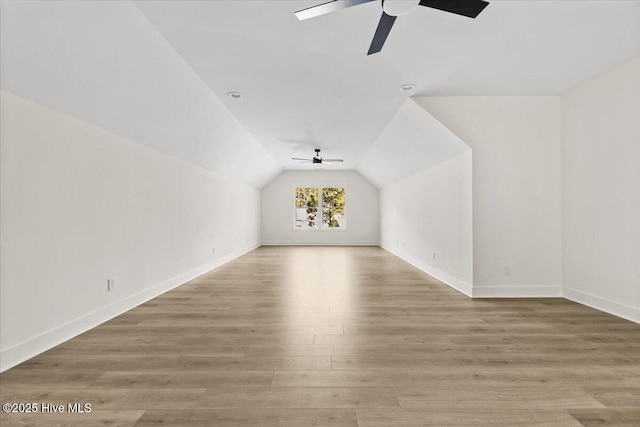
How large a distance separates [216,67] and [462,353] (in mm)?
3651

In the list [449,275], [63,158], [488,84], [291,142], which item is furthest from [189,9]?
[449,275]

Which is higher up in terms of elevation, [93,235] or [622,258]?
[93,235]

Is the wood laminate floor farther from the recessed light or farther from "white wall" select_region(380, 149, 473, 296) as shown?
the recessed light

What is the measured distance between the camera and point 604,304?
133 inches

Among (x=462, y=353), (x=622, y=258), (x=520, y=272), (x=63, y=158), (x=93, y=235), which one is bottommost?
(x=462, y=353)

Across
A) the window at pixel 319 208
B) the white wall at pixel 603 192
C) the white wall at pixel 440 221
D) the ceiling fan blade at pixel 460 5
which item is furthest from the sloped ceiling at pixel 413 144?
the window at pixel 319 208

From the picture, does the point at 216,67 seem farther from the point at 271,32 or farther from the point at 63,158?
the point at 63,158

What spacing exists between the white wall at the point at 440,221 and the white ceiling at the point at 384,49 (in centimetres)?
128

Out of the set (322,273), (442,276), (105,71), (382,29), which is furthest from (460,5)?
(322,273)

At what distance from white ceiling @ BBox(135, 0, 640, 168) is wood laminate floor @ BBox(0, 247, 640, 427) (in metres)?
2.72

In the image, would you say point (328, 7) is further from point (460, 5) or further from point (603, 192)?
point (603, 192)

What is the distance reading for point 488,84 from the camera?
362 centimetres

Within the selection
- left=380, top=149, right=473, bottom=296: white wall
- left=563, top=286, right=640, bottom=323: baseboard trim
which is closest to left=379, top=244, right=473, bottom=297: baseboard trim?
left=380, top=149, right=473, bottom=296: white wall

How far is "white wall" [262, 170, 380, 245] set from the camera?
35.6 ft
